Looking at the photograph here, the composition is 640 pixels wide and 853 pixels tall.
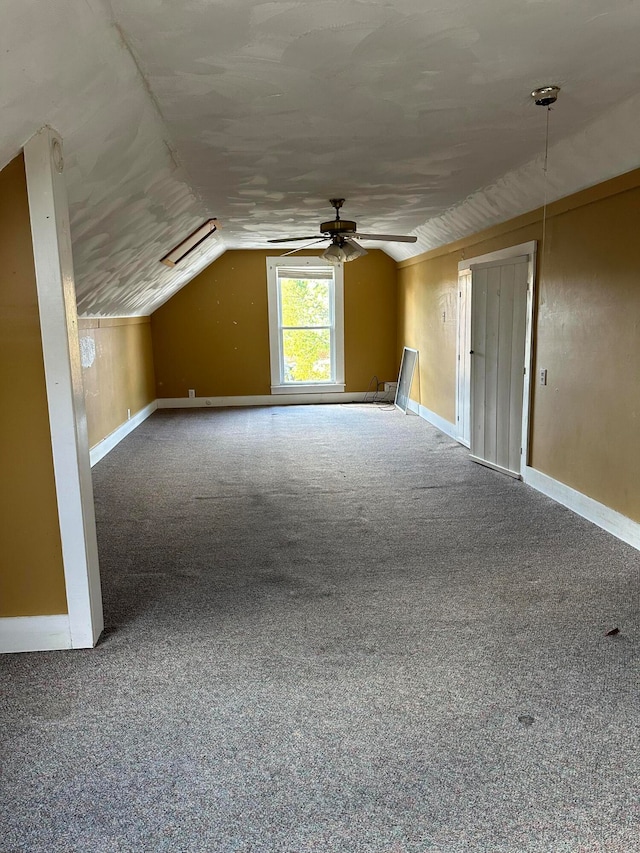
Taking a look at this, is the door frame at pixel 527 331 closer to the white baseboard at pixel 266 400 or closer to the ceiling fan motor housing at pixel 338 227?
the ceiling fan motor housing at pixel 338 227

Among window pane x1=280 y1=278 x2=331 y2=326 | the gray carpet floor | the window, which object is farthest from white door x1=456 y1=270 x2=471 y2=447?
window pane x1=280 y1=278 x2=331 y2=326

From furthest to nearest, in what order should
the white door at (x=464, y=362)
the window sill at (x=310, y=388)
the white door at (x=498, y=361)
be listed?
the window sill at (x=310, y=388)
the white door at (x=464, y=362)
the white door at (x=498, y=361)

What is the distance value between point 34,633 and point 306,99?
2579mm

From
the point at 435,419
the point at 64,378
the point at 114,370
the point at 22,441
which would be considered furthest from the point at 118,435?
the point at 64,378

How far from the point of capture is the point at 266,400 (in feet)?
28.4

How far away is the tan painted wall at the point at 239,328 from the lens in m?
8.27

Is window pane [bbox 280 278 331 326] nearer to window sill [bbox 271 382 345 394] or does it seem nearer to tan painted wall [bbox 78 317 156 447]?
window sill [bbox 271 382 345 394]

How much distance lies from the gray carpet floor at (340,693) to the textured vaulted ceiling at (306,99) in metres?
2.00

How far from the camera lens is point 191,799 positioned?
1.70 m

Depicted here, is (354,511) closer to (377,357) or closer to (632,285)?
(632,285)

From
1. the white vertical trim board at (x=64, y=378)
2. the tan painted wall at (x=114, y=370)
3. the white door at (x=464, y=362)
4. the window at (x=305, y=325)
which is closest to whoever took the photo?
the white vertical trim board at (x=64, y=378)

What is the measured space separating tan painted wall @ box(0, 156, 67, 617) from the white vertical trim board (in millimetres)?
36

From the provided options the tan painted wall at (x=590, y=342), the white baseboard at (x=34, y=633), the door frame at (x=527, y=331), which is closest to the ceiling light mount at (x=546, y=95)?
the tan painted wall at (x=590, y=342)

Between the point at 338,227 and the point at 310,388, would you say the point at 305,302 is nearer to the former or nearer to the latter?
the point at 310,388
